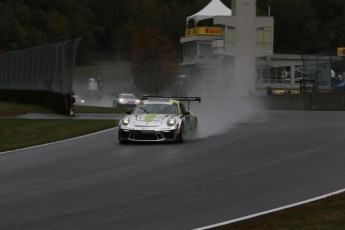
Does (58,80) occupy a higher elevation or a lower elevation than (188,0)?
lower

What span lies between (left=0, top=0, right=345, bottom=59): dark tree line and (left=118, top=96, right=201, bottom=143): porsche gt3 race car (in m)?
117

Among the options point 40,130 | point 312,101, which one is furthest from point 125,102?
point 40,130

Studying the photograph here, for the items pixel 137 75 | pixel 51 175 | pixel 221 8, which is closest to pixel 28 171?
pixel 51 175

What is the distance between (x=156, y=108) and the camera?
20406mm

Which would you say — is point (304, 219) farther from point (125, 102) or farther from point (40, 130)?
point (125, 102)

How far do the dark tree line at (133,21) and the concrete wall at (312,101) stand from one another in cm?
9554

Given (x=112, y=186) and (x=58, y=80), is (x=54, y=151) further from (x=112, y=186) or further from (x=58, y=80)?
(x=58, y=80)

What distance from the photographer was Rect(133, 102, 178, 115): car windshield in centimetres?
2017

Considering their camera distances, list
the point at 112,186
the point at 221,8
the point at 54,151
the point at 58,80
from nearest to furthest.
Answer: the point at 112,186 < the point at 54,151 < the point at 58,80 < the point at 221,8

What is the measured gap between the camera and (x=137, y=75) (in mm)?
109875

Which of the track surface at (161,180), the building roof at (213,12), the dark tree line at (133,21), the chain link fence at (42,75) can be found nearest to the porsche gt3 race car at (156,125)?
the track surface at (161,180)

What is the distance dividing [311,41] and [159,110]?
136 metres

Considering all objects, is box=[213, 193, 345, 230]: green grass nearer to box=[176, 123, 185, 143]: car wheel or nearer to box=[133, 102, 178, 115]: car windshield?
box=[176, 123, 185, 143]: car wheel

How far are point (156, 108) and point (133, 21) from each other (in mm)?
156729
